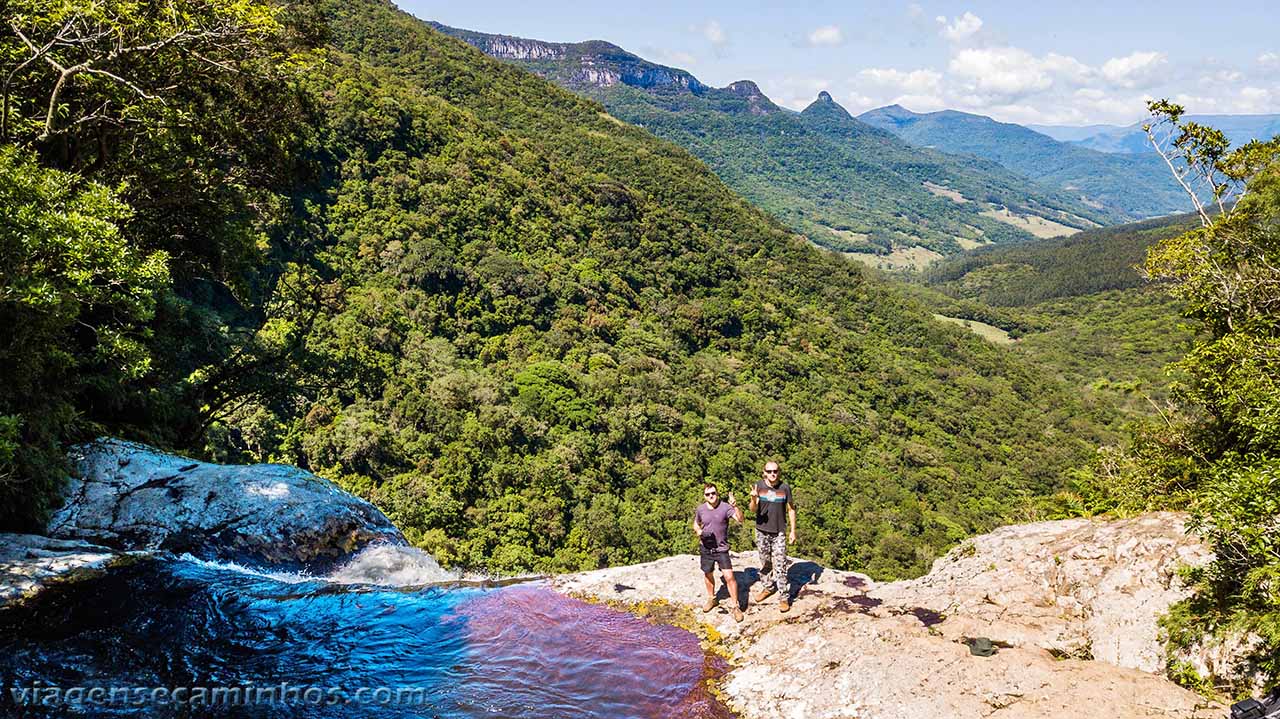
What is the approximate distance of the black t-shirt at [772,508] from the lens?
905 centimetres

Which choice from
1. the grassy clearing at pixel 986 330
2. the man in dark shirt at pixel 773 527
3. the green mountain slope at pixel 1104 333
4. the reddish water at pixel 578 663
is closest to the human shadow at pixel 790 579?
the man in dark shirt at pixel 773 527

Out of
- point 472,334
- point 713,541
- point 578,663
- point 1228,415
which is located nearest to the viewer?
point 578,663

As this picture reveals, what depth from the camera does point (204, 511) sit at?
1060 centimetres

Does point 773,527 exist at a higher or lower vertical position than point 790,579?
higher

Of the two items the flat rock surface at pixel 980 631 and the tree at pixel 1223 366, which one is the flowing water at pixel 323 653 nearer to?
the flat rock surface at pixel 980 631

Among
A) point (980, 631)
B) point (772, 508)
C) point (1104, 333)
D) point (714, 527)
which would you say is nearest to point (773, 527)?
point (772, 508)

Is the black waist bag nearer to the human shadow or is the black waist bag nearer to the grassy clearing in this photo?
the human shadow

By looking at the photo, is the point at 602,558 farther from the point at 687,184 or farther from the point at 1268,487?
the point at 687,184

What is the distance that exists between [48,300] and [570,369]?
173ft

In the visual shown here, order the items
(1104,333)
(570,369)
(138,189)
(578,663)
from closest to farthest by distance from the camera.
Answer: (578,663)
(138,189)
(570,369)
(1104,333)

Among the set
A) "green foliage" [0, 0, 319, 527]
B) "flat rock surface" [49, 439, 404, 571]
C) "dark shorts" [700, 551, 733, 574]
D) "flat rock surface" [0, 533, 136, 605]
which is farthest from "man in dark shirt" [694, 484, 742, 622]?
"green foliage" [0, 0, 319, 527]

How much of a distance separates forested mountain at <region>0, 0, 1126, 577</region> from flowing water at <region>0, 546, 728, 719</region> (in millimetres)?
2500

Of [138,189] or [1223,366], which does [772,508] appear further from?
[138,189]

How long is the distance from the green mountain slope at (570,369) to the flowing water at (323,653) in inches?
490
